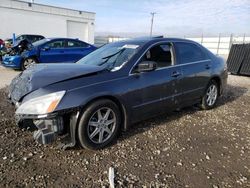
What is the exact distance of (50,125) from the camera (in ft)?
10.7

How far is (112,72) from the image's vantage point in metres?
3.84

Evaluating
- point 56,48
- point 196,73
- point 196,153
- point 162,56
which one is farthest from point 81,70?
point 56,48

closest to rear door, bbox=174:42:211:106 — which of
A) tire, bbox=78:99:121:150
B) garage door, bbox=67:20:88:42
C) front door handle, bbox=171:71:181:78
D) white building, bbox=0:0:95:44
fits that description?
front door handle, bbox=171:71:181:78

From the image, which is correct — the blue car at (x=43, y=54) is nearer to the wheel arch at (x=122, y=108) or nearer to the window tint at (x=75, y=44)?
the window tint at (x=75, y=44)

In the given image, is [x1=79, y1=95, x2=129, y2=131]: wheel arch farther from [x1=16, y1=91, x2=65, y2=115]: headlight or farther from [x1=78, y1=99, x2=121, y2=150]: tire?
[x1=16, y1=91, x2=65, y2=115]: headlight

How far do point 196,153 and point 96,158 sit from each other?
1.41 metres

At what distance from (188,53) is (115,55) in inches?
64.0

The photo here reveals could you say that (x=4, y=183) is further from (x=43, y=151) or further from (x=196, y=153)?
(x=196, y=153)

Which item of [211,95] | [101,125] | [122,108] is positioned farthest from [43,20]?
[101,125]

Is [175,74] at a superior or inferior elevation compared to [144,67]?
inferior

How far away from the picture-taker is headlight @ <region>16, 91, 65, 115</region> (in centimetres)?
321

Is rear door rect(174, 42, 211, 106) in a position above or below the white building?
below

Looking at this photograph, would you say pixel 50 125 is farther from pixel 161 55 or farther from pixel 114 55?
pixel 161 55

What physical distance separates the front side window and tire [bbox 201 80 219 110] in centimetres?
211
